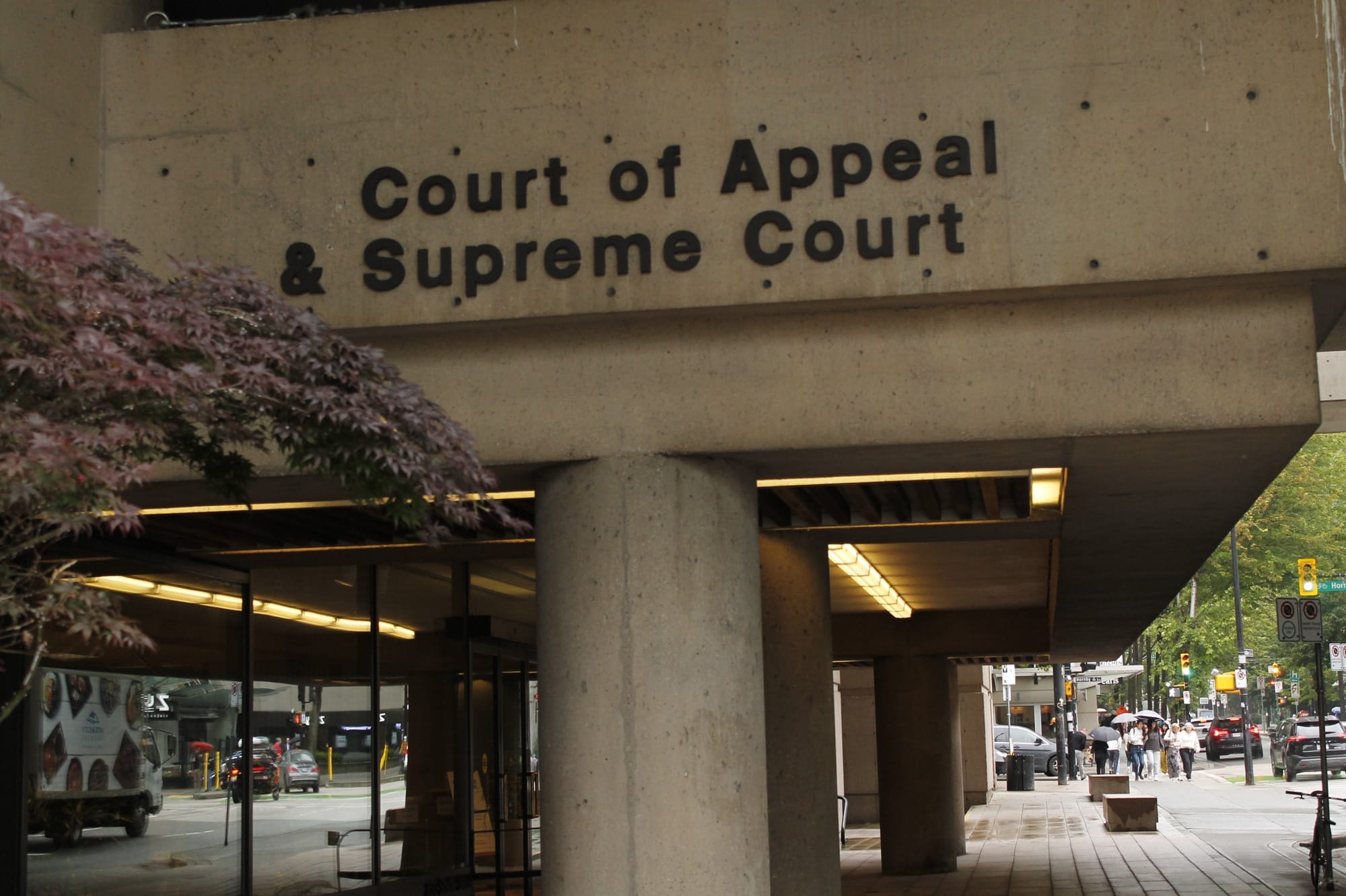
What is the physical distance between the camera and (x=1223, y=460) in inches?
344

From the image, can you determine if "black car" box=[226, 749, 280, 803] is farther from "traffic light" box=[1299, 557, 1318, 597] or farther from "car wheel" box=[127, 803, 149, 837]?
"traffic light" box=[1299, 557, 1318, 597]

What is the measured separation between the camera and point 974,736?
36188 mm

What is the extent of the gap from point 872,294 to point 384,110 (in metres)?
3.10

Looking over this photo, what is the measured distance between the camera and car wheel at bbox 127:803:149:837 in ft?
36.6

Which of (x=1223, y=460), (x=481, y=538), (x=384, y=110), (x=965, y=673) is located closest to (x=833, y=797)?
(x=481, y=538)

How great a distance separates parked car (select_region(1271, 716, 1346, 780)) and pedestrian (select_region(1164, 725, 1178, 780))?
2.80 meters

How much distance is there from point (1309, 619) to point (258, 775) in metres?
11.6

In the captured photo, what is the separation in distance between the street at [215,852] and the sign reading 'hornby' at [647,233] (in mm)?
4409

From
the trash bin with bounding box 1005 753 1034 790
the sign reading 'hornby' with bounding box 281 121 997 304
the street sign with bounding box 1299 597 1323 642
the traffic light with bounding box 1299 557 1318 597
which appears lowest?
the trash bin with bounding box 1005 753 1034 790

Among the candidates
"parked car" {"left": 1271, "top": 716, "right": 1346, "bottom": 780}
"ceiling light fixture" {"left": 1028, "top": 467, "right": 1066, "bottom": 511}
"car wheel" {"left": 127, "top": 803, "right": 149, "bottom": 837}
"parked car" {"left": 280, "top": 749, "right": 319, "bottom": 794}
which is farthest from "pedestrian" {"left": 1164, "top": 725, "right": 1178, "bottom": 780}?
"car wheel" {"left": 127, "top": 803, "right": 149, "bottom": 837}

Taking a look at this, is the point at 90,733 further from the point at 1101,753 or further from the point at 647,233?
the point at 1101,753

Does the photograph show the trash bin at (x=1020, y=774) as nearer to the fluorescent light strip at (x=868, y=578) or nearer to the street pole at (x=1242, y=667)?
the street pole at (x=1242, y=667)

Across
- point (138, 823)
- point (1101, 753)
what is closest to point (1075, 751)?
point (1101, 753)

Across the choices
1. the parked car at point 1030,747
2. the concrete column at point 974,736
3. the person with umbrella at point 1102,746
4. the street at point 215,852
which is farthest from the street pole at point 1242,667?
the street at point 215,852
